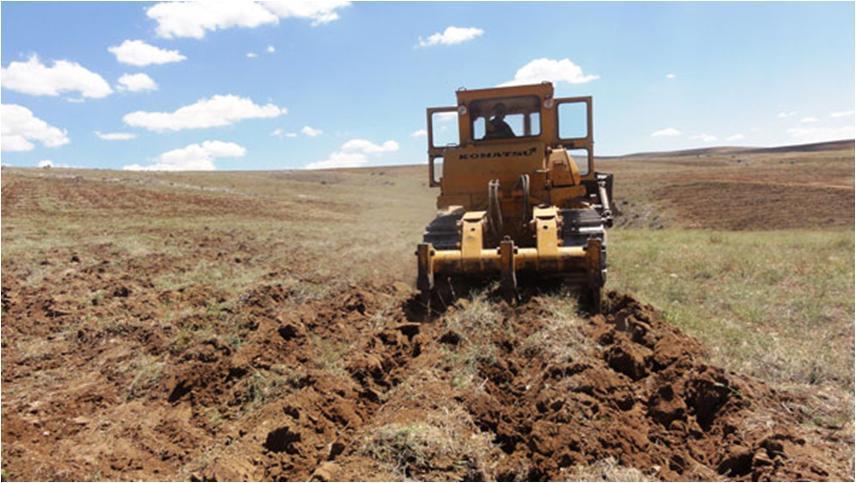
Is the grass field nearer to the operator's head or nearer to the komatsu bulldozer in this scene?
the komatsu bulldozer

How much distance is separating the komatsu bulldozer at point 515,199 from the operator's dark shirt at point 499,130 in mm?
16

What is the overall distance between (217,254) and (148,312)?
16.7ft

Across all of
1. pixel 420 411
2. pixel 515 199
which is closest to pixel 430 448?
pixel 420 411

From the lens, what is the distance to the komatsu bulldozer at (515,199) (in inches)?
305

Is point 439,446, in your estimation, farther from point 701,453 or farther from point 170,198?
point 170,198

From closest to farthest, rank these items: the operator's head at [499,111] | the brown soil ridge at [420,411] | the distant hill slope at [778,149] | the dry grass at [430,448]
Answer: the dry grass at [430,448] < the brown soil ridge at [420,411] < the operator's head at [499,111] < the distant hill slope at [778,149]

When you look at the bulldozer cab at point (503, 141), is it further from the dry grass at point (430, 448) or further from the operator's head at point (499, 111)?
the dry grass at point (430, 448)

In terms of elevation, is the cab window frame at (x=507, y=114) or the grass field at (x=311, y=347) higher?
the cab window frame at (x=507, y=114)

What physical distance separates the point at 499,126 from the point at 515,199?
1.60 metres

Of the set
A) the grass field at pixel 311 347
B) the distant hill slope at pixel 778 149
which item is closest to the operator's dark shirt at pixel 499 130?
the grass field at pixel 311 347

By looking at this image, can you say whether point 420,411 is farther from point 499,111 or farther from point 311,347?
point 499,111

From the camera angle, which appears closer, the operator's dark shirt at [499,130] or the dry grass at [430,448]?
the dry grass at [430,448]

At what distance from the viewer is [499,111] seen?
405 inches

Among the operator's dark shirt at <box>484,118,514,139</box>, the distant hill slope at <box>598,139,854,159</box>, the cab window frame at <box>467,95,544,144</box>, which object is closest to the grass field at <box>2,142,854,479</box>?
the cab window frame at <box>467,95,544,144</box>
